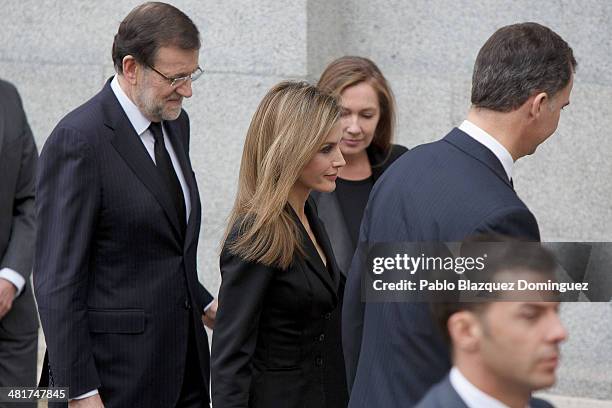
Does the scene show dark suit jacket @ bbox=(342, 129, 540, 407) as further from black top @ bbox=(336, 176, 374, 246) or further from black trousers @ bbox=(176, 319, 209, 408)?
black top @ bbox=(336, 176, 374, 246)

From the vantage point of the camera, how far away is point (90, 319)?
3715 millimetres

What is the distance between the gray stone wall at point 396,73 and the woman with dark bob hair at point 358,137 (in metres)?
1.18

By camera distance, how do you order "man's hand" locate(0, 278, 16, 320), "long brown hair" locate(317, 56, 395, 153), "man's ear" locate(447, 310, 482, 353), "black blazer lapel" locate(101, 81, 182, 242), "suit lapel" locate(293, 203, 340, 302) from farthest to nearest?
1. "long brown hair" locate(317, 56, 395, 153)
2. "man's hand" locate(0, 278, 16, 320)
3. "black blazer lapel" locate(101, 81, 182, 242)
4. "suit lapel" locate(293, 203, 340, 302)
5. "man's ear" locate(447, 310, 482, 353)

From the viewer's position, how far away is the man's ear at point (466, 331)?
1.67m

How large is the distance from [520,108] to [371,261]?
64 centimetres

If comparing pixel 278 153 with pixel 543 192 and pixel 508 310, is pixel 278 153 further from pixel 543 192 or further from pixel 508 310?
pixel 543 192

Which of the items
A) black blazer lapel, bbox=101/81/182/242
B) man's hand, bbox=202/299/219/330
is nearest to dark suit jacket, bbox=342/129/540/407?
black blazer lapel, bbox=101/81/182/242

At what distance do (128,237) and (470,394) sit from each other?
7.19ft

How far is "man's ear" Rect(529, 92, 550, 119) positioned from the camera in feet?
9.04

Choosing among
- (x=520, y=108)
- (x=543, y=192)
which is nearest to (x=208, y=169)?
(x=543, y=192)

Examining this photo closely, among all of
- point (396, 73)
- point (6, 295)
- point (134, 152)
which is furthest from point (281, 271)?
point (396, 73)

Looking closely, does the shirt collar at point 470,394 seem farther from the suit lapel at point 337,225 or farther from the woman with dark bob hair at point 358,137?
the woman with dark bob hair at point 358,137

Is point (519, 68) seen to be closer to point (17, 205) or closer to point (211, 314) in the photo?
point (211, 314)

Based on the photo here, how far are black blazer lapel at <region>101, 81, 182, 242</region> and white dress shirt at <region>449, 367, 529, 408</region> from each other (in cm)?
217
